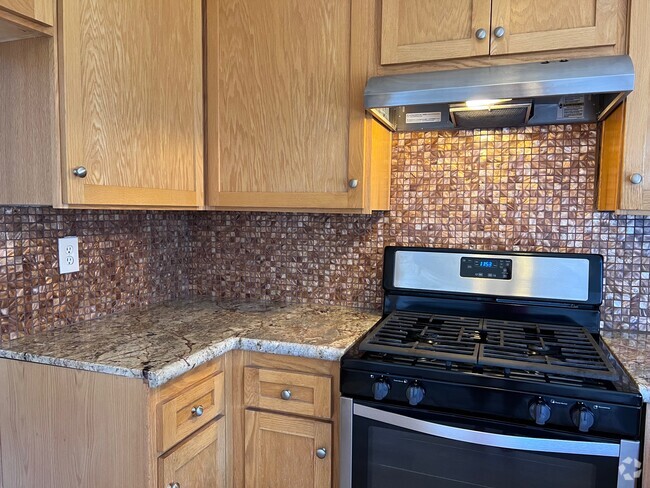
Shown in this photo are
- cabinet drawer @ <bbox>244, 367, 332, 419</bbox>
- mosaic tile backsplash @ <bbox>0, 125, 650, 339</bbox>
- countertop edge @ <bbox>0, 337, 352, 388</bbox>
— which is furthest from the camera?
mosaic tile backsplash @ <bbox>0, 125, 650, 339</bbox>

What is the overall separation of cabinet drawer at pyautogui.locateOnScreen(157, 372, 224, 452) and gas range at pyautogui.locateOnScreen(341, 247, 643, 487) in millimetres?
389

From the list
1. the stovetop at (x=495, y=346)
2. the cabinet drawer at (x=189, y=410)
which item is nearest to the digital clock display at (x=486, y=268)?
the stovetop at (x=495, y=346)

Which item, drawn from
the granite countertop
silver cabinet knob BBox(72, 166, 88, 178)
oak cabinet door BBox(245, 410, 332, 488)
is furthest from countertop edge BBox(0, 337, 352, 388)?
silver cabinet knob BBox(72, 166, 88, 178)

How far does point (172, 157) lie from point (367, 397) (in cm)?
98

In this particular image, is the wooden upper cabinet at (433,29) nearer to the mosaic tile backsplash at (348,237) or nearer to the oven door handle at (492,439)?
the mosaic tile backsplash at (348,237)

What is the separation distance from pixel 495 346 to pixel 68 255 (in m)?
1.37

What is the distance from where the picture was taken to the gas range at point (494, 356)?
112 centimetres

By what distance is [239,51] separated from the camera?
1.65 metres

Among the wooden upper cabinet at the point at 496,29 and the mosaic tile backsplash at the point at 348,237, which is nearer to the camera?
the wooden upper cabinet at the point at 496,29

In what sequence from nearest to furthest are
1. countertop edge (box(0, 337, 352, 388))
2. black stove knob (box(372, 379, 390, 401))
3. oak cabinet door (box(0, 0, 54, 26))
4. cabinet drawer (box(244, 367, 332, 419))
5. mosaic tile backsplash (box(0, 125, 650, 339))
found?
oak cabinet door (box(0, 0, 54, 26)) < countertop edge (box(0, 337, 352, 388)) < black stove knob (box(372, 379, 390, 401)) < cabinet drawer (box(244, 367, 332, 419)) < mosaic tile backsplash (box(0, 125, 650, 339))

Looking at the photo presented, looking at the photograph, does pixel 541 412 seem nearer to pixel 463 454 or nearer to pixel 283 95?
pixel 463 454

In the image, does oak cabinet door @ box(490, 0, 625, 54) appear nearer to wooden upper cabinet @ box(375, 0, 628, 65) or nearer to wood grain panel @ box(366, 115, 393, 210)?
wooden upper cabinet @ box(375, 0, 628, 65)

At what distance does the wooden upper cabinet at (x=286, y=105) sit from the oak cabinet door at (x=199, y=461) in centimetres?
77

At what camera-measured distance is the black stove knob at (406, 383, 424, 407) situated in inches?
47.9
